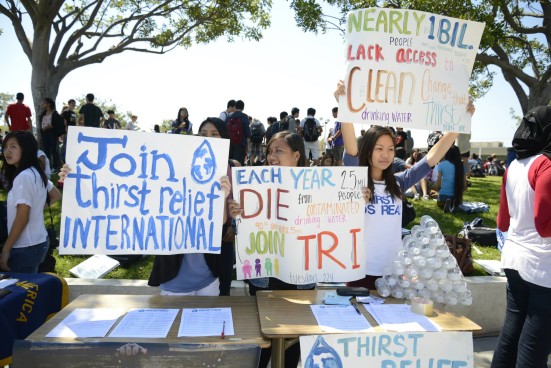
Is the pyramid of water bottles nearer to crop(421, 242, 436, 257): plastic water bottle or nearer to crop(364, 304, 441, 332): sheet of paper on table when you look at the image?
crop(421, 242, 436, 257): plastic water bottle

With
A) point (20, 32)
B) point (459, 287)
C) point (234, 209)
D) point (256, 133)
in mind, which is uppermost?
point (20, 32)

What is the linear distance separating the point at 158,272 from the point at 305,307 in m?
0.97

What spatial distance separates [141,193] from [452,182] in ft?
21.9

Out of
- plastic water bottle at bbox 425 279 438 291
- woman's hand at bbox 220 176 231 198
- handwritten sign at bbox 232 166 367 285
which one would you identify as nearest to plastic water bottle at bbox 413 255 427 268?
plastic water bottle at bbox 425 279 438 291

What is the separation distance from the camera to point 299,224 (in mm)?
2729

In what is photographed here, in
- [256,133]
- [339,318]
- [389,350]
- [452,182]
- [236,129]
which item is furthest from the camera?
[256,133]

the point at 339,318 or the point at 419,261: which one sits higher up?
the point at 419,261

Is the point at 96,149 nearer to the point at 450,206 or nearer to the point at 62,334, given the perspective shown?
the point at 62,334

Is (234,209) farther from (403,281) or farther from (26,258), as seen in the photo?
(26,258)

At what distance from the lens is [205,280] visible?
2807mm

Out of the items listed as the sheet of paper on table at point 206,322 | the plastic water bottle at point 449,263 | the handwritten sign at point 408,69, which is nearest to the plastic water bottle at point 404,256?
the plastic water bottle at point 449,263

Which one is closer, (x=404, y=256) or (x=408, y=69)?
(x=404, y=256)

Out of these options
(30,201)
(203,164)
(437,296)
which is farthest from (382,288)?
(30,201)

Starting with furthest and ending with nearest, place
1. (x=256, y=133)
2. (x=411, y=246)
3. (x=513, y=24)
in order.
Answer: (x=513, y=24) → (x=256, y=133) → (x=411, y=246)
